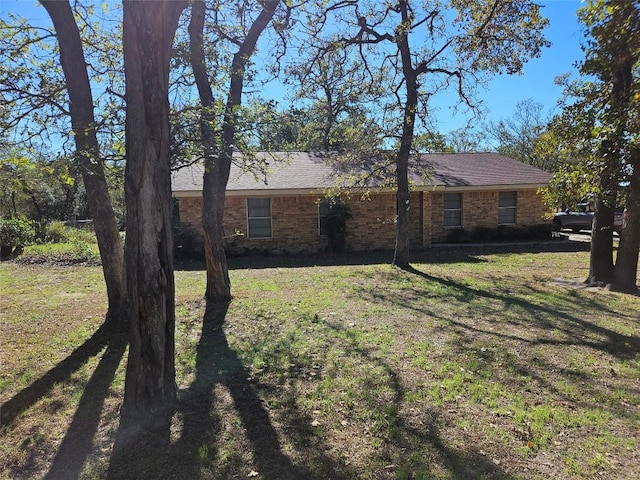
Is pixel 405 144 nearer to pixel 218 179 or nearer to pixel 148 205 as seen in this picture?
pixel 218 179

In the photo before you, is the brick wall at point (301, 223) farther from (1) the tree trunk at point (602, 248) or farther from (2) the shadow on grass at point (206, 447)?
(2) the shadow on grass at point (206, 447)

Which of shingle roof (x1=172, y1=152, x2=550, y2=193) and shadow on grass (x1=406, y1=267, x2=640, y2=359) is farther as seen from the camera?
shingle roof (x1=172, y1=152, x2=550, y2=193)

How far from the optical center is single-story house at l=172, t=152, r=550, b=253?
1539cm

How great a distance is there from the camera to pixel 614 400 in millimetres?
4066

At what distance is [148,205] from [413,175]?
1480 cm

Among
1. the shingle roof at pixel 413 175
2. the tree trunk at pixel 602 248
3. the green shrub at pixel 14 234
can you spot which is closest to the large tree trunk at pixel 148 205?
the tree trunk at pixel 602 248

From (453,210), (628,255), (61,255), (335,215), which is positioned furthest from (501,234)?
(61,255)

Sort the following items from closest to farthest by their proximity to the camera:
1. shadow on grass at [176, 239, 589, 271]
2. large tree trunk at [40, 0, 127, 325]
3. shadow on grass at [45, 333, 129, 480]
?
shadow on grass at [45, 333, 129, 480]
large tree trunk at [40, 0, 127, 325]
shadow on grass at [176, 239, 589, 271]

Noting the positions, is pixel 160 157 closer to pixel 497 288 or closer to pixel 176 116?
pixel 176 116

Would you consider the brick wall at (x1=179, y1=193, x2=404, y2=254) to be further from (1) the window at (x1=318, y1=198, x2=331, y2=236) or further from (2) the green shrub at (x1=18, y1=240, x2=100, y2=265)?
(2) the green shrub at (x1=18, y1=240, x2=100, y2=265)

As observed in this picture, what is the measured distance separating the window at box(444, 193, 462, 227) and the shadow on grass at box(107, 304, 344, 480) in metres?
14.7

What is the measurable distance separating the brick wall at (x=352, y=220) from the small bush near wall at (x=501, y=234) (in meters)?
0.49

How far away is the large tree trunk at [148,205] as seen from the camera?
11.2 feet

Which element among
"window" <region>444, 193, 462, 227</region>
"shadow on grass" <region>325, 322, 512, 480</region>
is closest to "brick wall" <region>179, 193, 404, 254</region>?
"window" <region>444, 193, 462, 227</region>
